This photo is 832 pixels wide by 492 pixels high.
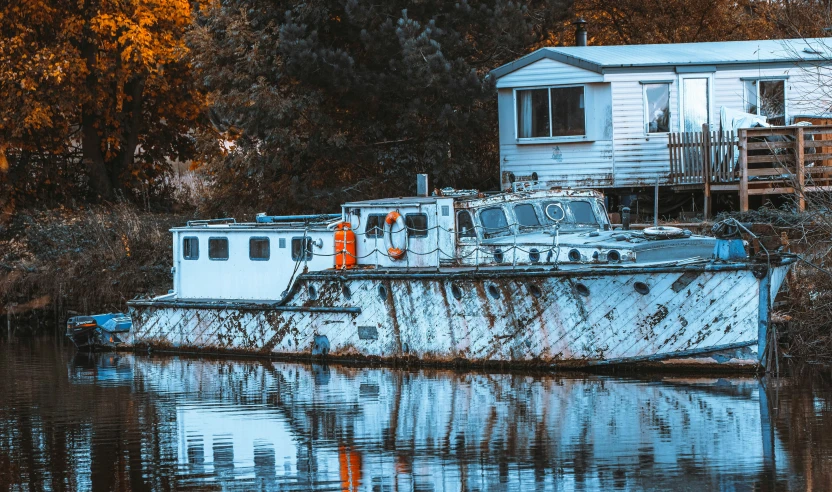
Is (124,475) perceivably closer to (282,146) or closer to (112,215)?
(282,146)

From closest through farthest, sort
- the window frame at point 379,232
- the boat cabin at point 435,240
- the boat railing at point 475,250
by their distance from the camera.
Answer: the boat cabin at point 435,240, the boat railing at point 475,250, the window frame at point 379,232

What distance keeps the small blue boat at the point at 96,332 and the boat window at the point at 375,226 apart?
6.65 m

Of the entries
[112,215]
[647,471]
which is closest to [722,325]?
[647,471]

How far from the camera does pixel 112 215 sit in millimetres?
34469

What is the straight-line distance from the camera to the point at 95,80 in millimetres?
36062

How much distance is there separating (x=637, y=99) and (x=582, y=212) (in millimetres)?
7622

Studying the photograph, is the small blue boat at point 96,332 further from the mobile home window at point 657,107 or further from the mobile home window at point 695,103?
the mobile home window at point 695,103

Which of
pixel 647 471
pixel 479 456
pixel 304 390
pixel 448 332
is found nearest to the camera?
pixel 647 471

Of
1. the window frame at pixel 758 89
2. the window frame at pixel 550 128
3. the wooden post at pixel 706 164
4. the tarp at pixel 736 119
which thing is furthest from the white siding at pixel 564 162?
the window frame at pixel 758 89

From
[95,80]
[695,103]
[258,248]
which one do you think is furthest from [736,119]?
[95,80]

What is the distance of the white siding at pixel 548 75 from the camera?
29.0 m

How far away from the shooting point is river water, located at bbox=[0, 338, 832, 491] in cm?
1383

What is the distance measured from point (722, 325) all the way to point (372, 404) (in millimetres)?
5552

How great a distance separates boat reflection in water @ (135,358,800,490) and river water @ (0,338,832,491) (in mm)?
37
